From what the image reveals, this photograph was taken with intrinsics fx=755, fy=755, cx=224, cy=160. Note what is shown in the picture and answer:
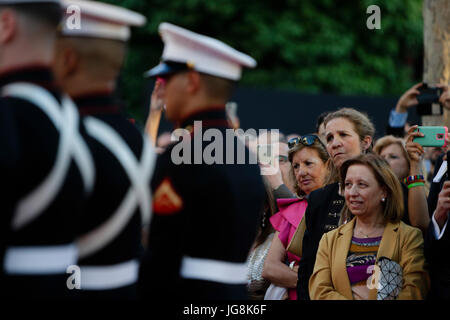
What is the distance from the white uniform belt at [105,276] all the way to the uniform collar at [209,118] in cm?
70

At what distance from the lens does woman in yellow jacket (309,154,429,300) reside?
4090mm

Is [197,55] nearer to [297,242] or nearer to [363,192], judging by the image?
[363,192]

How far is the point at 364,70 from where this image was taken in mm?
16281

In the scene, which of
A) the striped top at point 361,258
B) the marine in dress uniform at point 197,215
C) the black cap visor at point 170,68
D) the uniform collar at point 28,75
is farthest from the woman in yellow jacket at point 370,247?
the uniform collar at point 28,75

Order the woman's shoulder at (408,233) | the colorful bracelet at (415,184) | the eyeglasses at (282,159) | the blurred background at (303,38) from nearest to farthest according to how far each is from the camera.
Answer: the woman's shoulder at (408,233)
the colorful bracelet at (415,184)
the eyeglasses at (282,159)
the blurred background at (303,38)

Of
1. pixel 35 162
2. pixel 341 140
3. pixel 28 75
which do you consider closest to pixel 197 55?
pixel 28 75

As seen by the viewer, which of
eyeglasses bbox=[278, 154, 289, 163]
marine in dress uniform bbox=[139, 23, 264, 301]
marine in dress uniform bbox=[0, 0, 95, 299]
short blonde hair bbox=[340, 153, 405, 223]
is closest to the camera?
marine in dress uniform bbox=[0, 0, 95, 299]

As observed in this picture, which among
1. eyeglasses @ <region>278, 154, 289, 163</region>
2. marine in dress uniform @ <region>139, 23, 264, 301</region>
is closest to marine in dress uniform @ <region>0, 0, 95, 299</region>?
marine in dress uniform @ <region>139, 23, 264, 301</region>

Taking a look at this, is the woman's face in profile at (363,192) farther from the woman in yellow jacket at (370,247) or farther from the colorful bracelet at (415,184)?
the colorful bracelet at (415,184)

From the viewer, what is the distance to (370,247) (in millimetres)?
4219

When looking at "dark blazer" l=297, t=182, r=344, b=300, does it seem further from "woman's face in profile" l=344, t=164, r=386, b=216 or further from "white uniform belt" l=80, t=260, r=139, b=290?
"white uniform belt" l=80, t=260, r=139, b=290

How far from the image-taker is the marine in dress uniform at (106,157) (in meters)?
2.60

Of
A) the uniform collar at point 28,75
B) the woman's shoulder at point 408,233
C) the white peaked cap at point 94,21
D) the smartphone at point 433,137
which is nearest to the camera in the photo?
the uniform collar at point 28,75

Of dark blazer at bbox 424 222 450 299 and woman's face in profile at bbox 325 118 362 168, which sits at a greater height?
woman's face in profile at bbox 325 118 362 168
